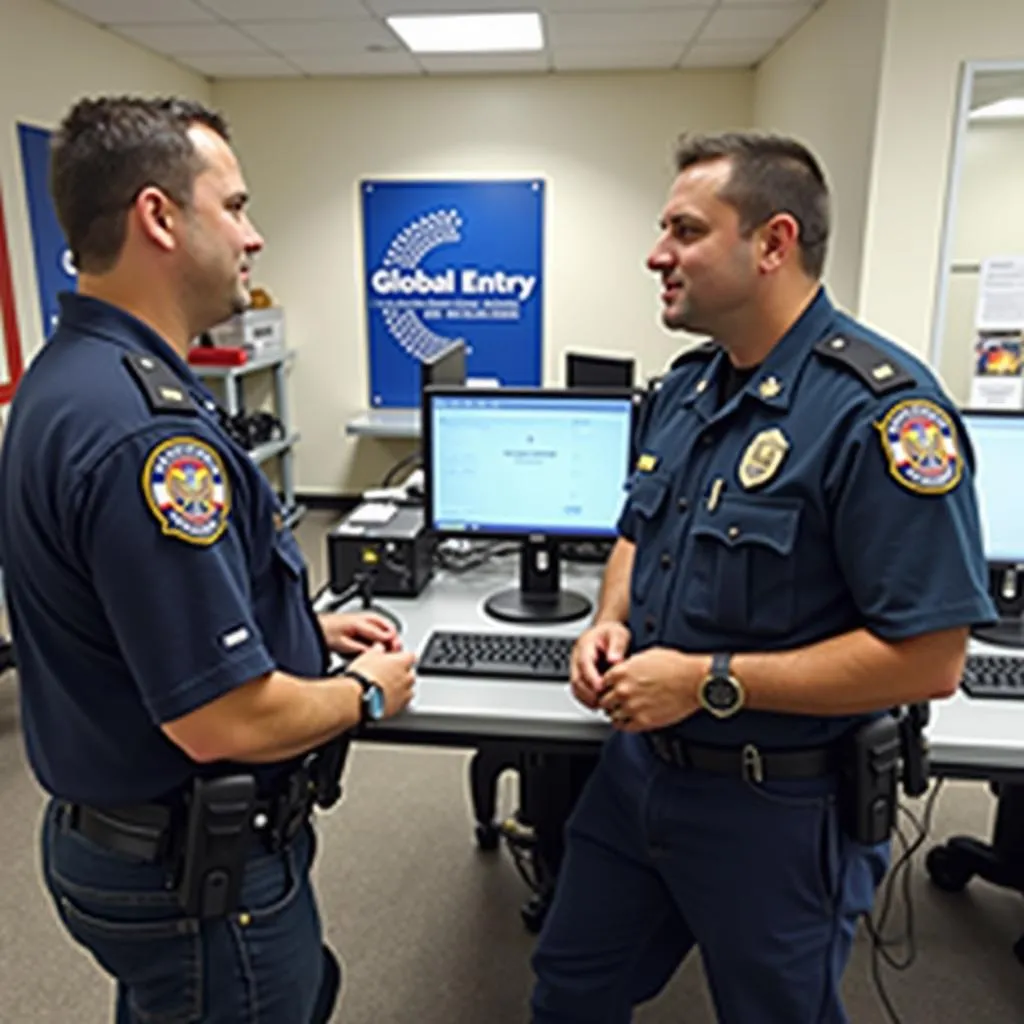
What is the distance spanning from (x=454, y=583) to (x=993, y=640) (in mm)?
1091

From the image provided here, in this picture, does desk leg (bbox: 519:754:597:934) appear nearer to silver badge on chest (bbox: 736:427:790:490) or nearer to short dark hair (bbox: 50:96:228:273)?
silver badge on chest (bbox: 736:427:790:490)

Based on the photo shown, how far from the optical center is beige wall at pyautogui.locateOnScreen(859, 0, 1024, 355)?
113 inches

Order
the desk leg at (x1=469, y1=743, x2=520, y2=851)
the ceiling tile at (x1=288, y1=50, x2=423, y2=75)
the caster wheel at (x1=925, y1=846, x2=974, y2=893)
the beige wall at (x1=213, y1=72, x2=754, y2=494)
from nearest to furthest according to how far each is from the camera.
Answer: the caster wheel at (x1=925, y1=846, x2=974, y2=893), the desk leg at (x1=469, y1=743, x2=520, y2=851), the ceiling tile at (x1=288, y1=50, x2=423, y2=75), the beige wall at (x1=213, y1=72, x2=754, y2=494)

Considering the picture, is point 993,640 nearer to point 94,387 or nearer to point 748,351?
point 748,351

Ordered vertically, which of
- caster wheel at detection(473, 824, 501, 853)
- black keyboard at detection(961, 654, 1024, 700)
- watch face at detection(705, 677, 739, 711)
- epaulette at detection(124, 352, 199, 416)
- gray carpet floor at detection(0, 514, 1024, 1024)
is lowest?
gray carpet floor at detection(0, 514, 1024, 1024)

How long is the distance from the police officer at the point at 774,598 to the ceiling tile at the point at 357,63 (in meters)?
3.70

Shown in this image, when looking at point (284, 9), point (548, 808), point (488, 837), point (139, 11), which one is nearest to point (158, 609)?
point (548, 808)

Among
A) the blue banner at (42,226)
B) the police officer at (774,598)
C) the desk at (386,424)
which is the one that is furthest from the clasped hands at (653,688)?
the desk at (386,424)

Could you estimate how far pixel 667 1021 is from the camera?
5.74ft

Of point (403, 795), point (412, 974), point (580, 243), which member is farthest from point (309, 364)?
point (412, 974)

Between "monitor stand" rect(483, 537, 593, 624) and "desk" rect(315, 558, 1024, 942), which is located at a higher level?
"monitor stand" rect(483, 537, 593, 624)

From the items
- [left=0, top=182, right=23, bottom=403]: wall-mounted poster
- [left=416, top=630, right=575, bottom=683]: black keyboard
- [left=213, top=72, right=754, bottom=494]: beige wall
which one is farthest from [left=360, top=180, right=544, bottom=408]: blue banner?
[left=416, top=630, right=575, bottom=683]: black keyboard

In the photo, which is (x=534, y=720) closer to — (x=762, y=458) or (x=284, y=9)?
(x=762, y=458)

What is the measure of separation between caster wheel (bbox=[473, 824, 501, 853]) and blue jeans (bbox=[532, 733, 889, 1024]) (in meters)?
0.94
